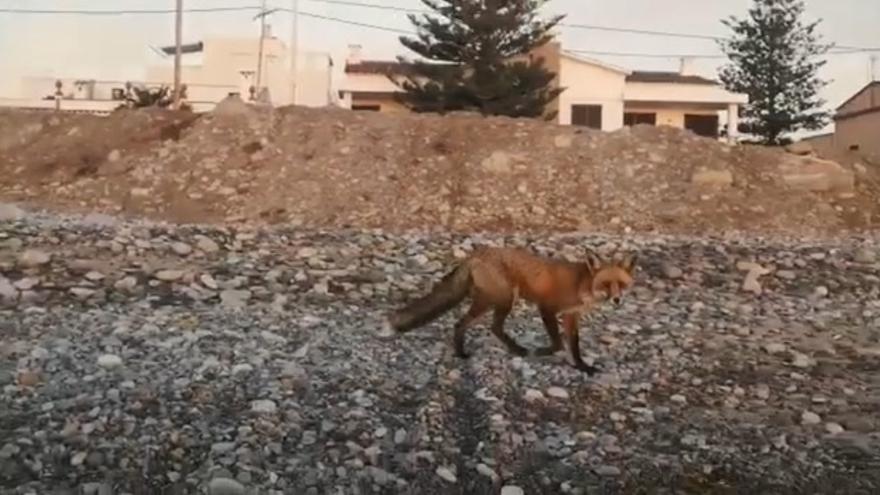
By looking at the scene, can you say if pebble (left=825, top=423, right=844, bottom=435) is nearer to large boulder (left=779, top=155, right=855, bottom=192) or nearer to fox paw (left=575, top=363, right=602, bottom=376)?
fox paw (left=575, top=363, right=602, bottom=376)

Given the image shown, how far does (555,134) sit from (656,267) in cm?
1752

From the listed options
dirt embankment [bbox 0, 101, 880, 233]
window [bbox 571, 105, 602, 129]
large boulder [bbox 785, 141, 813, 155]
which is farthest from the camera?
window [bbox 571, 105, 602, 129]

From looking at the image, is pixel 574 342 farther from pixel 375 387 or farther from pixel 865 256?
pixel 865 256

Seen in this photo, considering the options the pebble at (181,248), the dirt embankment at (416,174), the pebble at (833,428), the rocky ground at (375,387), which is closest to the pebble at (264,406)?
the rocky ground at (375,387)

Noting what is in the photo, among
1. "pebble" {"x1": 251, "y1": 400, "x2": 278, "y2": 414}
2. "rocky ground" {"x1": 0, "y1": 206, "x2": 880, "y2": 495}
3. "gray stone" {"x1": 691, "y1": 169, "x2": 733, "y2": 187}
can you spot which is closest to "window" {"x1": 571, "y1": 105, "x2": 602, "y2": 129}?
"gray stone" {"x1": 691, "y1": 169, "x2": 733, "y2": 187}

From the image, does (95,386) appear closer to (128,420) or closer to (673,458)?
(128,420)

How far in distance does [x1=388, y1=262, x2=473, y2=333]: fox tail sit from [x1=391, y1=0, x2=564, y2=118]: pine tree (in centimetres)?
3256

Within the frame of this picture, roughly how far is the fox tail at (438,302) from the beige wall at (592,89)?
45500 millimetres

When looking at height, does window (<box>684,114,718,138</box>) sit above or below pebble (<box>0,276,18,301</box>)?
above

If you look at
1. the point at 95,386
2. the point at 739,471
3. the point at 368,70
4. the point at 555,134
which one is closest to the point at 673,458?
the point at 739,471

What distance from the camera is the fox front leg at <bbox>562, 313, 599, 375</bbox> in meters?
9.95

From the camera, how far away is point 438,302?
10.5 m

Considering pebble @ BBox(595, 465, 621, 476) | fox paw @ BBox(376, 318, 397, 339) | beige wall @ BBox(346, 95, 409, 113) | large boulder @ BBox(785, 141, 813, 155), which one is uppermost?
beige wall @ BBox(346, 95, 409, 113)

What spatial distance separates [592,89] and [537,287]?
154ft
